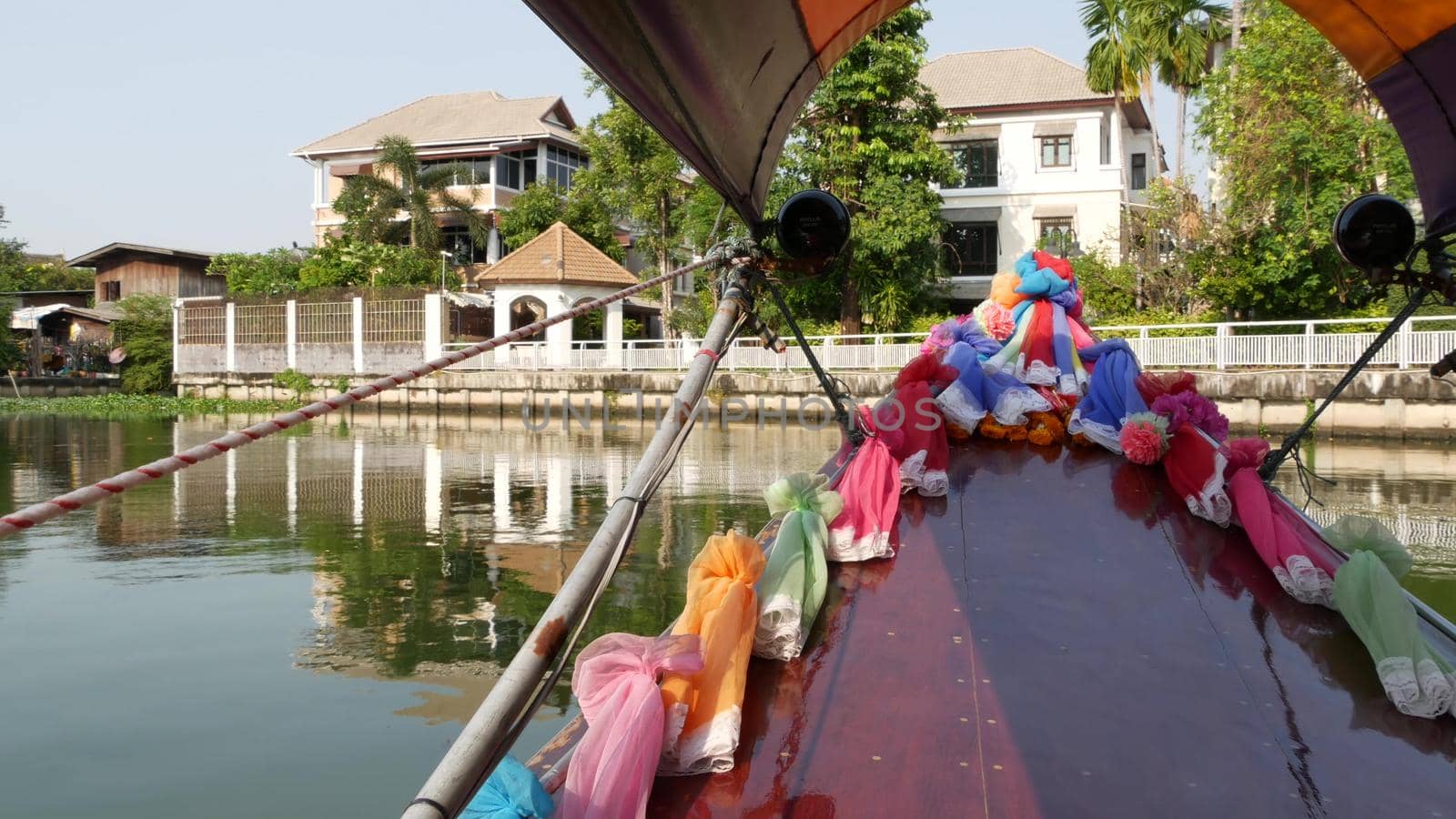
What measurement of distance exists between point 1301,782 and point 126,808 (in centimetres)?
353

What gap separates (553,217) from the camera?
28.8 meters

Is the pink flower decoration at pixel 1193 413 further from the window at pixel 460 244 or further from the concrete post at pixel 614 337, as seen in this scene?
the window at pixel 460 244

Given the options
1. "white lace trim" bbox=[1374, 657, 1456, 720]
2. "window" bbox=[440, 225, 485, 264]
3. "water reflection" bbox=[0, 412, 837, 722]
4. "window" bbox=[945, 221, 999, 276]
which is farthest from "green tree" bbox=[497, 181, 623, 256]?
"white lace trim" bbox=[1374, 657, 1456, 720]

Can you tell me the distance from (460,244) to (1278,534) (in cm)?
3050

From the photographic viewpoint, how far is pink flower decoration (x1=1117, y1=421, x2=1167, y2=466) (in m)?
3.81

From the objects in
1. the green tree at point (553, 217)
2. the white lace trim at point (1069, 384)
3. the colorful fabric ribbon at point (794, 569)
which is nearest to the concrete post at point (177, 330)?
the green tree at point (553, 217)

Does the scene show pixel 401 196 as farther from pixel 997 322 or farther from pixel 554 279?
pixel 997 322

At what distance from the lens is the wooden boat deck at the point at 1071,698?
1.96 meters

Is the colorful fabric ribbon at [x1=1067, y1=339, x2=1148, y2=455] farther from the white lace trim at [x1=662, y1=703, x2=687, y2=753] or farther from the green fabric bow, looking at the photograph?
the white lace trim at [x1=662, y1=703, x2=687, y2=753]

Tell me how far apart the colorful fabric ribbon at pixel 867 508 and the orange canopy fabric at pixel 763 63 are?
0.90m

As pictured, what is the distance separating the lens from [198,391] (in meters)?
25.5

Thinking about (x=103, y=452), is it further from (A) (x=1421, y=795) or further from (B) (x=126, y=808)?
(A) (x=1421, y=795)

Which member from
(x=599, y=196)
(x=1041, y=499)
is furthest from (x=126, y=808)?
(x=599, y=196)

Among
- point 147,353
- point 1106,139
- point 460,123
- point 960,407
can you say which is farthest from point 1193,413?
point 460,123
